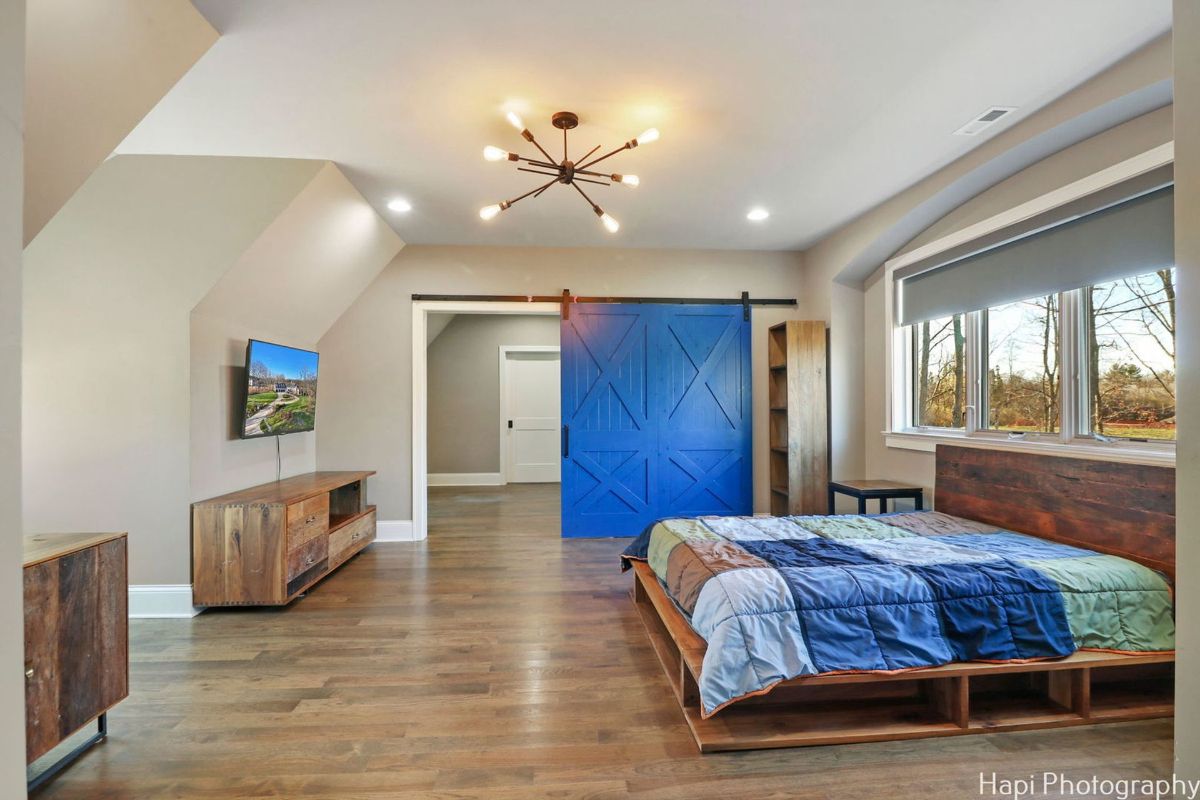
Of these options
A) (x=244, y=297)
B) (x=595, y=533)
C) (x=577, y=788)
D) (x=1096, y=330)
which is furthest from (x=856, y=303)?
(x=244, y=297)

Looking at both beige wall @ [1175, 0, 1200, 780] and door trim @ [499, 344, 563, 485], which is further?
door trim @ [499, 344, 563, 485]

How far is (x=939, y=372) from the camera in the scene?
391cm

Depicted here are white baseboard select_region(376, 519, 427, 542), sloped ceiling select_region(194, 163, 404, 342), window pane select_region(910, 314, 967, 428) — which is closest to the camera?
sloped ceiling select_region(194, 163, 404, 342)

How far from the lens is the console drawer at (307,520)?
3.29 meters

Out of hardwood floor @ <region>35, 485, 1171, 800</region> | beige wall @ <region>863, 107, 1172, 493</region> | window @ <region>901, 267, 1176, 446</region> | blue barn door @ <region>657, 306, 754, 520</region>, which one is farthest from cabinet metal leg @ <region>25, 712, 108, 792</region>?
beige wall @ <region>863, 107, 1172, 493</region>

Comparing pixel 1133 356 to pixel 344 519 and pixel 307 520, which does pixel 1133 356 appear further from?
pixel 344 519

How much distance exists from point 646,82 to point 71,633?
297cm

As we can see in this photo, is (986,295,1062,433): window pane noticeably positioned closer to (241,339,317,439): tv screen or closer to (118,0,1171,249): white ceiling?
(118,0,1171,249): white ceiling

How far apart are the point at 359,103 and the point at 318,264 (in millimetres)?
1646

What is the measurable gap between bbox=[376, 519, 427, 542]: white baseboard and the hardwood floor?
1618 mm

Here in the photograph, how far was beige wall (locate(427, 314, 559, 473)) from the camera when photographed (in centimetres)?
797

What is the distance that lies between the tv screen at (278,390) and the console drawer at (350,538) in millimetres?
851

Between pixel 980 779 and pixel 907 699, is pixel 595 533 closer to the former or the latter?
pixel 907 699

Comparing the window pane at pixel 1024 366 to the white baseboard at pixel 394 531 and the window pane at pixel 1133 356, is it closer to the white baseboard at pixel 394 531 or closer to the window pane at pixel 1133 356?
the window pane at pixel 1133 356
